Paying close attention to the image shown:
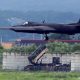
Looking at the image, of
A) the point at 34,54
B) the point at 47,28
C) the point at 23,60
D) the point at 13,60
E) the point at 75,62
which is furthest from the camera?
the point at 34,54

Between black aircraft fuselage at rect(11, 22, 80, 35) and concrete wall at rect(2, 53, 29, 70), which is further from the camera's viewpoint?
concrete wall at rect(2, 53, 29, 70)

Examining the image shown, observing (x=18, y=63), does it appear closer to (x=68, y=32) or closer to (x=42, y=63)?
(x=42, y=63)

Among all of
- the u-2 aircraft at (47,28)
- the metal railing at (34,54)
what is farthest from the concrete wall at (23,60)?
the u-2 aircraft at (47,28)

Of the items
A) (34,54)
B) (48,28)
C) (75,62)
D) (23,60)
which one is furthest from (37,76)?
(34,54)

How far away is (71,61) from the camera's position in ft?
185

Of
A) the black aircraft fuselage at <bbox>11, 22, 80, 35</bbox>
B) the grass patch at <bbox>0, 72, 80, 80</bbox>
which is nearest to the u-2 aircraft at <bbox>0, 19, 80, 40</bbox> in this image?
the black aircraft fuselage at <bbox>11, 22, 80, 35</bbox>

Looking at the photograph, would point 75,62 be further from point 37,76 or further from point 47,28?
point 47,28

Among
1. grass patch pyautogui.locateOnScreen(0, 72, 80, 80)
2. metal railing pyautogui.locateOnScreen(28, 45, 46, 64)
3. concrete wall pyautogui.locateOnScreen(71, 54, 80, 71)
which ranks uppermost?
metal railing pyautogui.locateOnScreen(28, 45, 46, 64)

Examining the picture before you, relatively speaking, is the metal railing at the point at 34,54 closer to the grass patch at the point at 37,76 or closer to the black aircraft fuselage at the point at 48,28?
the grass patch at the point at 37,76

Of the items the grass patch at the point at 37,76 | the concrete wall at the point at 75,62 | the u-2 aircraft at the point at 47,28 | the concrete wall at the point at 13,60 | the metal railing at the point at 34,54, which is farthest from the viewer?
the metal railing at the point at 34,54

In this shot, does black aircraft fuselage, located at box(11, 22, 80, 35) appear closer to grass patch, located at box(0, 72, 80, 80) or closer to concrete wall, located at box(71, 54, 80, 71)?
grass patch, located at box(0, 72, 80, 80)

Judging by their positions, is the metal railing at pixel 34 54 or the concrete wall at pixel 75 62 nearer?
the concrete wall at pixel 75 62

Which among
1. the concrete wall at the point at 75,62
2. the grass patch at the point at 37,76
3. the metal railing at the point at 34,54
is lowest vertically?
the grass patch at the point at 37,76

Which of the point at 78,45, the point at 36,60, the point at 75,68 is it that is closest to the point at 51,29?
the point at 75,68
